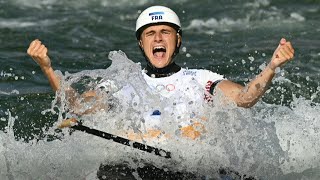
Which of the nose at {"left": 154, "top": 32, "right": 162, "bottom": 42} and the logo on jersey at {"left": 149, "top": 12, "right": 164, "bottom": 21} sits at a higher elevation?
the logo on jersey at {"left": 149, "top": 12, "right": 164, "bottom": 21}

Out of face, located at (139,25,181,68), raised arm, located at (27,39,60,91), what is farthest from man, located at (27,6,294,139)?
raised arm, located at (27,39,60,91)

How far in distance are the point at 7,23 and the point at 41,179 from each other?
26.7ft

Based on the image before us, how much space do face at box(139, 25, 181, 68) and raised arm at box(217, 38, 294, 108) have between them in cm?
59

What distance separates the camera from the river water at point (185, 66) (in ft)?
24.5

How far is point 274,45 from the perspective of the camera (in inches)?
520

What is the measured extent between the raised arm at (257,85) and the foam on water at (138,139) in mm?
114

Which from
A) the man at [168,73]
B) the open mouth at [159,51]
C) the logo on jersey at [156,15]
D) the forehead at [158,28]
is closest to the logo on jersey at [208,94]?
the man at [168,73]

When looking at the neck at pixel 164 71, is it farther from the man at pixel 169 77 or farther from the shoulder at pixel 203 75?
the shoulder at pixel 203 75

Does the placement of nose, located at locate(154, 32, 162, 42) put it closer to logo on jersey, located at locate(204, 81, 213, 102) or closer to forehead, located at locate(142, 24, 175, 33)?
forehead, located at locate(142, 24, 175, 33)

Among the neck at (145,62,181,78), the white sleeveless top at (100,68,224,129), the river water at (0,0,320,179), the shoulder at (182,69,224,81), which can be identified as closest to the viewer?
the river water at (0,0,320,179)

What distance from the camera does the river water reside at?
7.46 m

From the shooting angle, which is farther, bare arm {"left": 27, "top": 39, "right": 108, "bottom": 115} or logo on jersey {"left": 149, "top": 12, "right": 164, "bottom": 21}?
logo on jersey {"left": 149, "top": 12, "right": 164, "bottom": 21}

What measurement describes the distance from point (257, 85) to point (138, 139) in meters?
1.17

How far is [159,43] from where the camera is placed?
788 centimetres
